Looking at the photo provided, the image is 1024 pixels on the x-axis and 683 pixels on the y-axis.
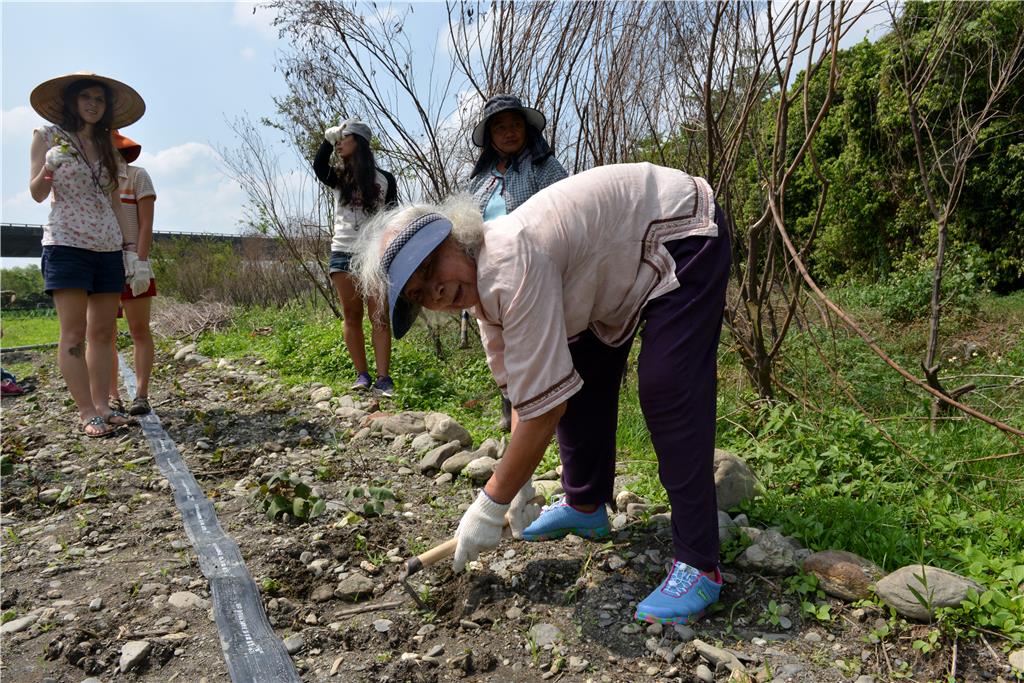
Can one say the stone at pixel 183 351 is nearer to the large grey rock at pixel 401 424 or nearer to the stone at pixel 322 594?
the large grey rock at pixel 401 424

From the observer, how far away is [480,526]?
5.88ft

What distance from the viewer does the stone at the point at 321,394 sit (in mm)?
4438

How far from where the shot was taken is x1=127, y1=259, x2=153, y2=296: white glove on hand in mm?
3672

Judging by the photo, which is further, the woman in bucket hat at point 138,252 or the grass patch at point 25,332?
the grass patch at point 25,332

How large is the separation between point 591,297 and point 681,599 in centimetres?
87

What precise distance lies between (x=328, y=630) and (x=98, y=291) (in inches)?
103

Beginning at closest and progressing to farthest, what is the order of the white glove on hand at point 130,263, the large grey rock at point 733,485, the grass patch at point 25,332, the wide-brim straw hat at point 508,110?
the large grey rock at point 733,485, the wide-brim straw hat at point 508,110, the white glove on hand at point 130,263, the grass patch at point 25,332

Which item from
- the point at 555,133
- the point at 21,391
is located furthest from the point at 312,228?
the point at 555,133

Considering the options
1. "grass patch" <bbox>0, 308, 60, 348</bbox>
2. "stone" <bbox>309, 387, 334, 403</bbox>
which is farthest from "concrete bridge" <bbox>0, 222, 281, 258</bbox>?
"stone" <bbox>309, 387, 334, 403</bbox>

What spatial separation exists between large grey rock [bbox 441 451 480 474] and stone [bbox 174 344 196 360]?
18.6 feet

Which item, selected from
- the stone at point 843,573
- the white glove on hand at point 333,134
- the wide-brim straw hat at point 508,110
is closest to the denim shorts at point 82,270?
the white glove on hand at point 333,134

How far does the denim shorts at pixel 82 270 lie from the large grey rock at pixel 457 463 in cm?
217

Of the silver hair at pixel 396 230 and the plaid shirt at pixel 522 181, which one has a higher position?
the plaid shirt at pixel 522 181

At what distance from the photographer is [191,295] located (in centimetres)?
1180
